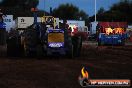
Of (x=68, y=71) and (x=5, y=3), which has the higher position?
(x=5, y=3)

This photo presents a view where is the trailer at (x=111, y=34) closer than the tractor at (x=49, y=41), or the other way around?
the tractor at (x=49, y=41)

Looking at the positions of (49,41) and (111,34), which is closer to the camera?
(49,41)

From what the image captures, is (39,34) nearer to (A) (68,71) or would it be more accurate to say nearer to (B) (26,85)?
(A) (68,71)

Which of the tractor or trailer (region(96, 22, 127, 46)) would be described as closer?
the tractor

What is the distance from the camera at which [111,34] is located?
1898 inches

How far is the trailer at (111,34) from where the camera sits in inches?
1864

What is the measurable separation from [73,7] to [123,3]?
18479mm

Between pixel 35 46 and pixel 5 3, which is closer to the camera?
pixel 35 46

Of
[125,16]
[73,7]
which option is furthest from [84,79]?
[73,7]

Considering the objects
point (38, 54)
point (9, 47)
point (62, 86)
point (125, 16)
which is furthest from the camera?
point (125, 16)

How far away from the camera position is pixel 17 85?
13242 millimetres

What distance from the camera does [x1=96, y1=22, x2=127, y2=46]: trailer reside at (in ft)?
155

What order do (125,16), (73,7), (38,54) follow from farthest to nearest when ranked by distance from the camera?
(73,7) → (125,16) → (38,54)

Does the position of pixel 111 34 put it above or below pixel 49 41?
below
